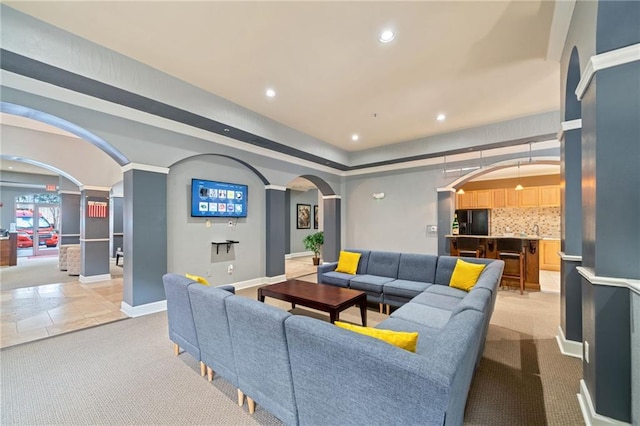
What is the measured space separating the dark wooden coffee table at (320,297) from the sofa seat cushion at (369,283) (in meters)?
0.60

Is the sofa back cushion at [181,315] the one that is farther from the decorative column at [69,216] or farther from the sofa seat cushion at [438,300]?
the decorative column at [69,216]

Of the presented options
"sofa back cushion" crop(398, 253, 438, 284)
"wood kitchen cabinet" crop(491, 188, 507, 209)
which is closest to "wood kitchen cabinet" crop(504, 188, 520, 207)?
"wood kitchen cabinet" crop(491, 188, 507, 209)

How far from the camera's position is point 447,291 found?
11.3 feet

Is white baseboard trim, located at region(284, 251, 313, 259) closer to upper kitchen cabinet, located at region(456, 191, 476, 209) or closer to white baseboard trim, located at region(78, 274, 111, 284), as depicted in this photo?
white baseboard trim, located at region(78, 274, 111, 284)

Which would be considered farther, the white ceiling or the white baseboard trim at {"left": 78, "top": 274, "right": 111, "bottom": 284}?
the white baseboard trim at {"left": 78, "top": 274, "right": 111, "bottom": 284}

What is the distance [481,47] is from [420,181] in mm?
3816

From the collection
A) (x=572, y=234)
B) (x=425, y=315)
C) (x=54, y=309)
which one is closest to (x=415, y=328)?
(x=425, y=315)

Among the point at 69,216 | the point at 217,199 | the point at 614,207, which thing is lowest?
the point at 69,216

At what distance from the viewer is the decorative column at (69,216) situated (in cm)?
684

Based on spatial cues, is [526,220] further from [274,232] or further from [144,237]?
[144,237]

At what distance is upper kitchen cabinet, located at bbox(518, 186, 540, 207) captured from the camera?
25.8 ft

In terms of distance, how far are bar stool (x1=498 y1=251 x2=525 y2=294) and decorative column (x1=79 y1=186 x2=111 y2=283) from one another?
28.2 ft

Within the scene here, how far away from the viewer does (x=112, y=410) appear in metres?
1.95

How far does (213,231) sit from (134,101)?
2.36m
